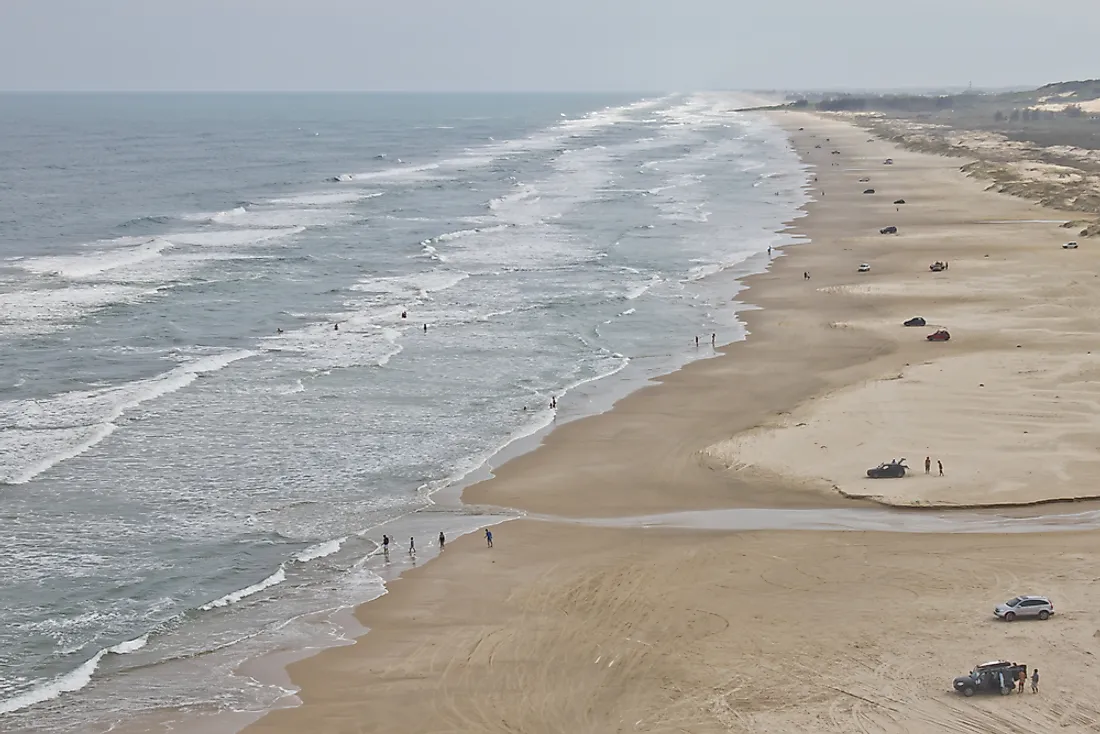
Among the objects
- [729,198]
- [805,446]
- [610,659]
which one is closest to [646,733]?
[610,659]

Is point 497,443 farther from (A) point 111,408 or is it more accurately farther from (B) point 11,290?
(B) point 11,290

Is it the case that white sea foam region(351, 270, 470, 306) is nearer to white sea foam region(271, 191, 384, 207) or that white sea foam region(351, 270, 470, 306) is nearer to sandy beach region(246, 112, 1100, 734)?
sandy beach region(246, 112, 1100, 734)

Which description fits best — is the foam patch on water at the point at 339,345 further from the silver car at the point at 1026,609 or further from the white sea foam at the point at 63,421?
the silver car at the point at 1026,609

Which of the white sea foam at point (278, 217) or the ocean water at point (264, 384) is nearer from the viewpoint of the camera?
the ocean water at point (264, 384)

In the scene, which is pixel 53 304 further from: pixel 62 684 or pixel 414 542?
pixel 62 684

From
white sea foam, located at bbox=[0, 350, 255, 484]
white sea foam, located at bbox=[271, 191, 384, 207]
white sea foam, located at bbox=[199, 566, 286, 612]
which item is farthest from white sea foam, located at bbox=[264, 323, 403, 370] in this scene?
white sea foam, located at bbox=[271, 191, 384, 207]

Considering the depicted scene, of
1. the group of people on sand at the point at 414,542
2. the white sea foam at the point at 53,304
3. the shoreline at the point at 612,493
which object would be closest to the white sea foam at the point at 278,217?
the white sea foam at the point at 53,304

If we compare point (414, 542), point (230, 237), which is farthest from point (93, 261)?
point (414, 542)
